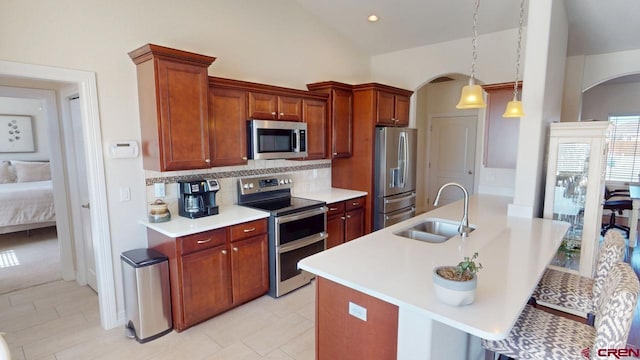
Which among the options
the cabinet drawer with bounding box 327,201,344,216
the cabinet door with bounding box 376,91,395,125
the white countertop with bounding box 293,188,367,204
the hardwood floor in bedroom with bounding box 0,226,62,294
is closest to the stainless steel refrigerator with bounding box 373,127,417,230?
the cabinet door with bounding box 376,91,395,125

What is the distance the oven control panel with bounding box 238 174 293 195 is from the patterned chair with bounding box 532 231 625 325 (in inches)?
107

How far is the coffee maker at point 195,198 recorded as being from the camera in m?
3.02

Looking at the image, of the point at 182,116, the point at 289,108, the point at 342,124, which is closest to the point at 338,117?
the point at 342,124

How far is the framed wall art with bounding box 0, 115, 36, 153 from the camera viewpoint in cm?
636

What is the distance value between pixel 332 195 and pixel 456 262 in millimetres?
2399

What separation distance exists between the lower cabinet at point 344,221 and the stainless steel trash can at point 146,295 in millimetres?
1850

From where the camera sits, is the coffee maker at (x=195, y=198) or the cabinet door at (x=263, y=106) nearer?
the coffee maker at (x=195, y=198)

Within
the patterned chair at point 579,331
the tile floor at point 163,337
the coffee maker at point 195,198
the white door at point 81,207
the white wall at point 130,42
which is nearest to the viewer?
the patterned chair at point 579,331

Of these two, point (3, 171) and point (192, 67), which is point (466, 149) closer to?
point (192, 67)

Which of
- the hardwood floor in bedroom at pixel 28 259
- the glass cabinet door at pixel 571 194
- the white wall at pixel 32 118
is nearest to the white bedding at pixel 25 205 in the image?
the hardwood floor in bedroom at pixel 28 259

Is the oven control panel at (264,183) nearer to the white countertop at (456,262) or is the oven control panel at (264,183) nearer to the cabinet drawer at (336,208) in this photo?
the cabinet drawer at (336,208)

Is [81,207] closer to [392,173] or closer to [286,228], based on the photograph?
[286,228]

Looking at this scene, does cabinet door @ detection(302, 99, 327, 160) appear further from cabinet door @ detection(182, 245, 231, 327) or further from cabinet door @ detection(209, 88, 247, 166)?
cabinet door @ detection(182, 245, 231, 327)

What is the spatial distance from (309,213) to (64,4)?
2.67 meters
